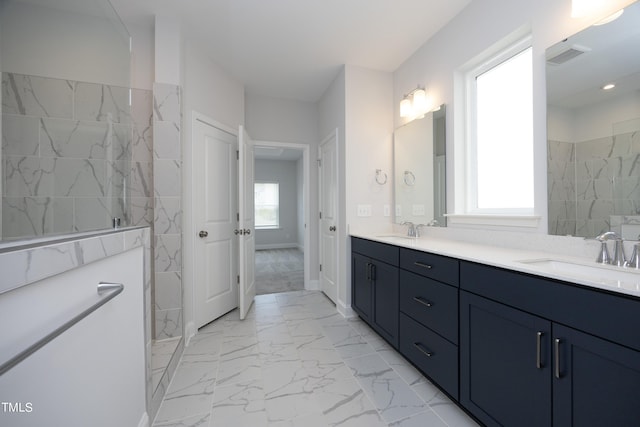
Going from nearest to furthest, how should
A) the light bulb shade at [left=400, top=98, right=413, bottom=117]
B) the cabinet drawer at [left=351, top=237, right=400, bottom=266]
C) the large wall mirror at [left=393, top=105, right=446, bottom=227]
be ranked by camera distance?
the cabinet drawer at [left=351, top=237, right=400, bottom=266], the large wall mirror at [left=393, top=105, right=446, bottom=227], the light bulb shade at [left=400, top=98, right=413, bottom=117]

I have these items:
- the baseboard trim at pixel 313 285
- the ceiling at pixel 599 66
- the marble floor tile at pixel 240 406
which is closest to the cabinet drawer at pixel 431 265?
the ceiling at pixel 599 66

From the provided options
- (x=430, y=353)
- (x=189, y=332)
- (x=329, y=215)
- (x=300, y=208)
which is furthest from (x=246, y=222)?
(x=300, y=208)

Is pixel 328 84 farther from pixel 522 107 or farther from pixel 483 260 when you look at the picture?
pixel 483 260

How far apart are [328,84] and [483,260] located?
9.50 feet

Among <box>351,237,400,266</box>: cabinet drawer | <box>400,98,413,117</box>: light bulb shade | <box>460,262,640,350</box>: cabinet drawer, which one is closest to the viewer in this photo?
<box>460,262,640,350</box>: cabinet drawer

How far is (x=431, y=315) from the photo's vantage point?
1.56m

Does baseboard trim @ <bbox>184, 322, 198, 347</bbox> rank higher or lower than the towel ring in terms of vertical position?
lower

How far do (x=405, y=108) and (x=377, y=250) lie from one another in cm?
151

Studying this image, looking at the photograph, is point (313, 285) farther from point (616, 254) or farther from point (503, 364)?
point (616, 254)

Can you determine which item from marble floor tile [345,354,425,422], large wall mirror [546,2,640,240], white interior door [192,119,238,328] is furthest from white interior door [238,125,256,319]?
large wall mirror [546,2,640,240]

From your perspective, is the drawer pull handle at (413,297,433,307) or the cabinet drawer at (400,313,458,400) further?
the drawer pull handle at (413,297,433,307)

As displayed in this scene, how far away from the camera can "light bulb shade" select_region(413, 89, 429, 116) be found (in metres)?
2.45

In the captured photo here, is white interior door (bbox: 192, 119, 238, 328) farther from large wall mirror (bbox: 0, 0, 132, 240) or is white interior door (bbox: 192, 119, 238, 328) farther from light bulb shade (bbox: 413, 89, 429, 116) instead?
light bulb shade (bbox: 413, 89, 429, 116)

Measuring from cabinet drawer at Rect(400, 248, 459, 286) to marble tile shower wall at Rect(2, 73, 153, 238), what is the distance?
1.81 m
